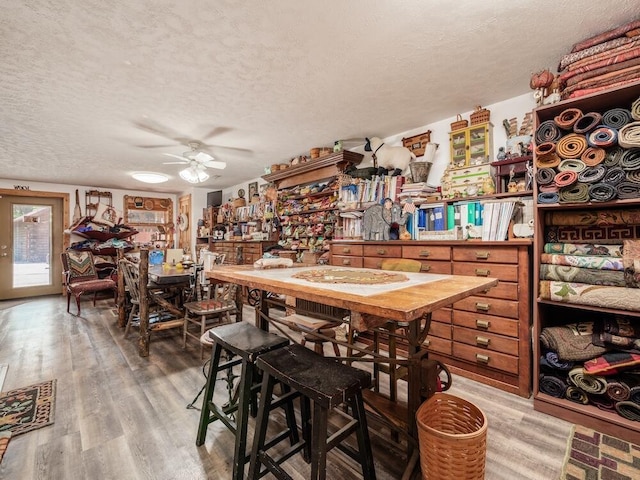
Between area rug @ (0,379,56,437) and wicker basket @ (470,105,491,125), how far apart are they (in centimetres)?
407

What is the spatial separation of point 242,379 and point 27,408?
1.81 metres

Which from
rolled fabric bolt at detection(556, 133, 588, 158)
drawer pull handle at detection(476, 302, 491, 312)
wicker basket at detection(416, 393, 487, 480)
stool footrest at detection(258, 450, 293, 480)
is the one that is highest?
rolled fabric bolt at detection(556, 133, 588, 158)

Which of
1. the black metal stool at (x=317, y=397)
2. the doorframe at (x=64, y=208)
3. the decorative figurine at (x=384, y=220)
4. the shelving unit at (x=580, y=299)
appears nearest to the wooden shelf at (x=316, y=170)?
the decorative figurine at (x=384, y=220)

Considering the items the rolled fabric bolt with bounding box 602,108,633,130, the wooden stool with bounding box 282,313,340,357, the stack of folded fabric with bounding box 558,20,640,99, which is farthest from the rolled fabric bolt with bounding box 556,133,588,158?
the wooden stool with bounding box 282,313,340,357

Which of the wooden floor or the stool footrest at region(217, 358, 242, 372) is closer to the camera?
the wooden floor

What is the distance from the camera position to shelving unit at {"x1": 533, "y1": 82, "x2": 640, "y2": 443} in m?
1.65

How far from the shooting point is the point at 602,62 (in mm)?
1730

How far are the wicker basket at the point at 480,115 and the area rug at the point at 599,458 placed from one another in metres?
2.50

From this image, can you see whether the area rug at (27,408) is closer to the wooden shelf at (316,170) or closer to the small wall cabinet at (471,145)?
the wooden shelf at (316,170)

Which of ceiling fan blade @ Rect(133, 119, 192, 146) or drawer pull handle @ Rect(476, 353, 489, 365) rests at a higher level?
ceiling fan blade @ Rect(133, 119, 192, 146)

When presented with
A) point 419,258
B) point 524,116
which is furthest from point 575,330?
point 524,116

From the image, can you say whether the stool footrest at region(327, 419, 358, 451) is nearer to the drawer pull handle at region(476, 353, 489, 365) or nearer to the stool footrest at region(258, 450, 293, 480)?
the stool footrest at region(258, 450, 293, 480)

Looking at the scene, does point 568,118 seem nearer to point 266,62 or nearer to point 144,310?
point 266,62

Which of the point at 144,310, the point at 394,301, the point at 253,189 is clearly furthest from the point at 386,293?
the point at 253,189
